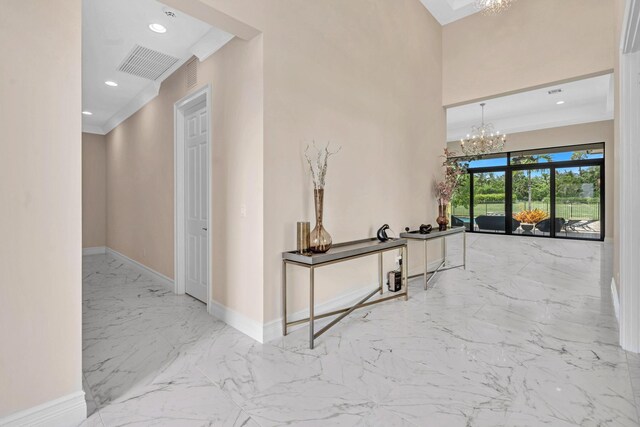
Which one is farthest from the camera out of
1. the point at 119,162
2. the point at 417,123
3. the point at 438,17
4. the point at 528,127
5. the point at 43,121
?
the point at 528,127

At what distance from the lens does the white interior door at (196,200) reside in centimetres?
368

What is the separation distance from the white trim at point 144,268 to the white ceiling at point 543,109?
7431 millimetres

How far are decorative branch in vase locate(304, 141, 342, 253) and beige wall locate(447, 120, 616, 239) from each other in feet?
28.1

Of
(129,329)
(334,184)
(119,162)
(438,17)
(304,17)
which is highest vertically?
(438,17)

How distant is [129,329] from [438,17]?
6249 mm

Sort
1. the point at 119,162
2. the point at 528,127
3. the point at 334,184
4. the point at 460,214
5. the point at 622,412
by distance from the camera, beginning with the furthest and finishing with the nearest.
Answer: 1. the point at 460,214
2. the point at 528,127
3. the point at 119,162
4. the point at 334,184
5. the point at 622,412

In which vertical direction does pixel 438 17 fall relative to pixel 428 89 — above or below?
above

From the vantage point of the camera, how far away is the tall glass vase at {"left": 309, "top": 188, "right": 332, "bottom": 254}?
9.17 feet

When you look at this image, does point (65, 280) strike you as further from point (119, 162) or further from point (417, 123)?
point (119, 162)

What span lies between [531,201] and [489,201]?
1.16 metres

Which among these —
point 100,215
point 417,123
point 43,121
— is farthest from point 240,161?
point 100,215

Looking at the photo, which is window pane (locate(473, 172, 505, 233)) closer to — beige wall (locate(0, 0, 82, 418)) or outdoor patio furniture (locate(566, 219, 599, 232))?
outdoor patio furniture (locate(566, 219, 599, 232))

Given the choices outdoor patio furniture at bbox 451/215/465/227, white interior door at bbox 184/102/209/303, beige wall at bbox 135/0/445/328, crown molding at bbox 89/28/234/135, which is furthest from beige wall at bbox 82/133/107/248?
outdoor patio furniture at bbox 451/215/465/227

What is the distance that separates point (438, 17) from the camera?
5.24 meters
